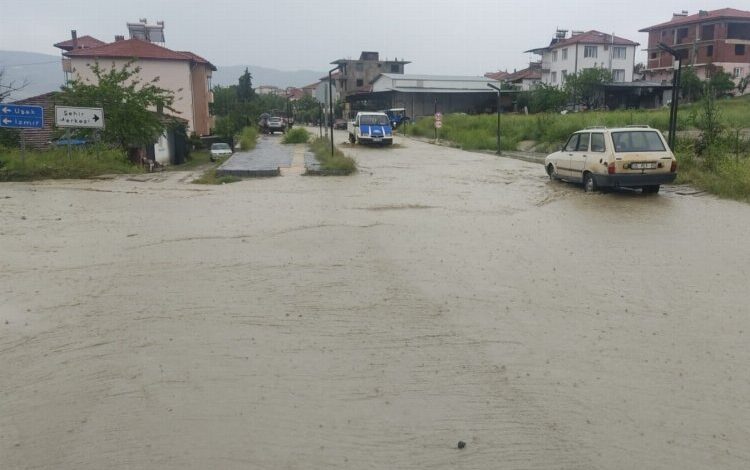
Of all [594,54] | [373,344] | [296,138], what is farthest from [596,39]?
[373,344]

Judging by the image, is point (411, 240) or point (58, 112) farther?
point (58, 112)

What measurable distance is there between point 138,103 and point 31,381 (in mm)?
19637

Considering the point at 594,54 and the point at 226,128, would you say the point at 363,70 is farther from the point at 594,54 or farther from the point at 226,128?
the point at 226,128

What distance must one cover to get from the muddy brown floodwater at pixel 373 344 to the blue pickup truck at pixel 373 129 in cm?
2478

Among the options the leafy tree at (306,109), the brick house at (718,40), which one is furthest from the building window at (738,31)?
the leafy tree at (306,109)

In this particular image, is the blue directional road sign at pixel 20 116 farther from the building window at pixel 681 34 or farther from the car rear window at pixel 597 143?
the building window at pixel 681 34

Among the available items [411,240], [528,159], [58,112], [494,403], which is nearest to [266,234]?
[411,240]

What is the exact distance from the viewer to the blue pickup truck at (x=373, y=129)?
35.5 m

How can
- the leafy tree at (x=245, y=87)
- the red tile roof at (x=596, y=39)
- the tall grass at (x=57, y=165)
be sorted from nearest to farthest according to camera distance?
the tall grass at (x=57, y=165)
the red tile roof at (x=596, y=39)
the leafy tree at (x=245, y=87)

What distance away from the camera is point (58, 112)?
59.9ft

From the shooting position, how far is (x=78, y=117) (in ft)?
61.5

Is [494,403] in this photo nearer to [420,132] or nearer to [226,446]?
[226,446]

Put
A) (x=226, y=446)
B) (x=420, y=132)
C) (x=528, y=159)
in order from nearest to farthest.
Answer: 1. (x=226, y=446)
2. (x=528, y=159)
3. (x=420, y=132)

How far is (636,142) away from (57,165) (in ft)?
49.0
